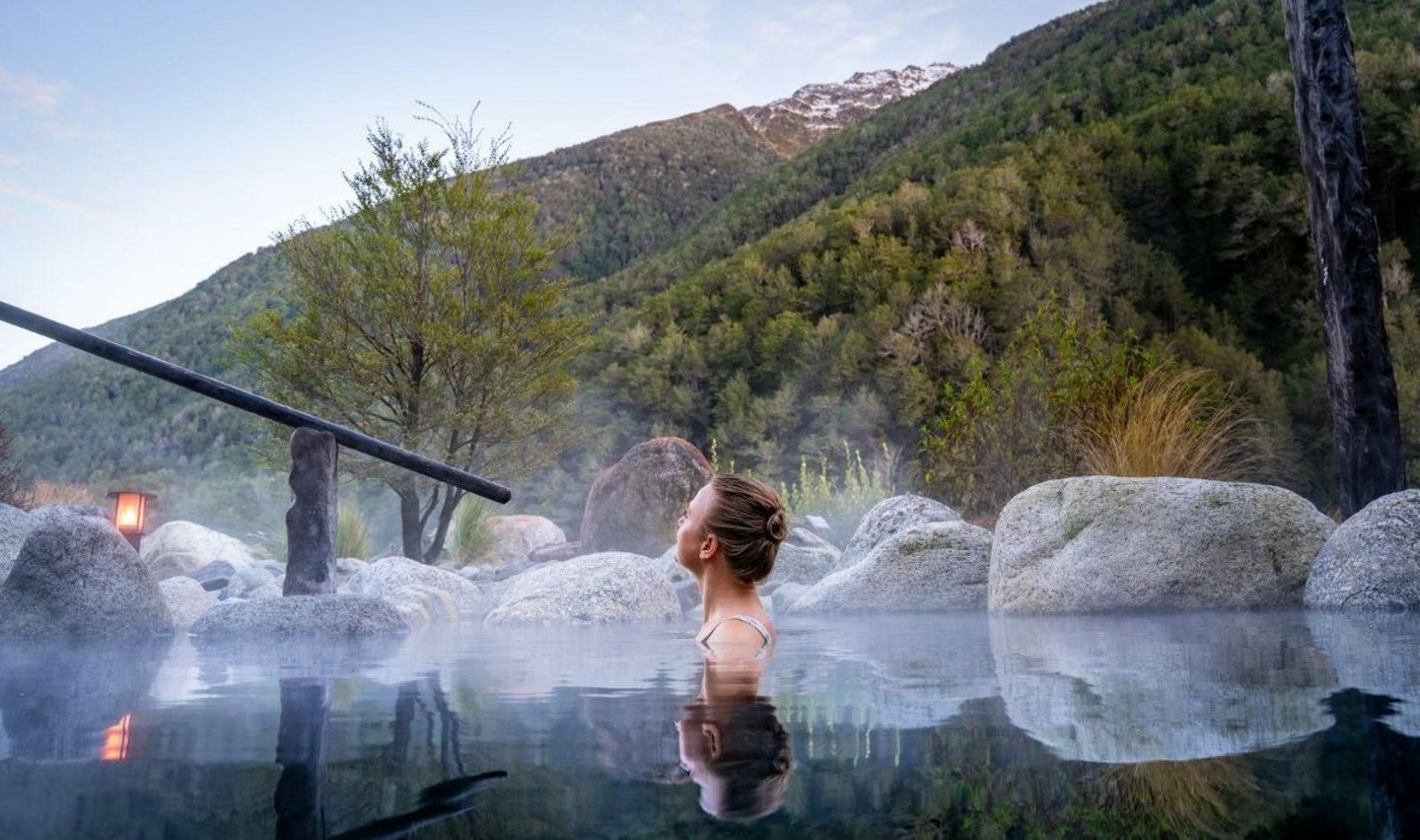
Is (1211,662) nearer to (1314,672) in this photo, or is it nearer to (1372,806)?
(1314,672)

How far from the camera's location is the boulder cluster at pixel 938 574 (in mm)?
5410

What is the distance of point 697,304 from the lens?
1964cm

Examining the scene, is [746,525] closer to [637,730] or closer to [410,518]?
[637,730]

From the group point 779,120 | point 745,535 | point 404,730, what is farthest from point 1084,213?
point 779,120

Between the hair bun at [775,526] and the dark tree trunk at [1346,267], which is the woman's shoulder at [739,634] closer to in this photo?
the hair bun at [775,526]

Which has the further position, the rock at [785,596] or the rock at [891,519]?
the rock at [891,519]

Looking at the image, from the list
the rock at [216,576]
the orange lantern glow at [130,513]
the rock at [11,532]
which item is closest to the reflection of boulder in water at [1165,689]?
the rock at [11,532]

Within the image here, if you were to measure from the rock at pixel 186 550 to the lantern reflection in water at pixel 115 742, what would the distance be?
1254 cm

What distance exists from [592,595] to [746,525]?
3.86 metres

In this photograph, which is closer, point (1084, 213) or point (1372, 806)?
point (1372, 806)

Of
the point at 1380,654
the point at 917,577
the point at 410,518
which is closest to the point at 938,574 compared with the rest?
the point at 917,577

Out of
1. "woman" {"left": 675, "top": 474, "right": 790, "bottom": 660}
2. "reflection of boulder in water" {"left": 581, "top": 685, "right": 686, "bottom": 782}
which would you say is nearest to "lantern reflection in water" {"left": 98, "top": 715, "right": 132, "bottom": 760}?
"reflection of boulder in water" {"left": 581, "top": 685, "right": 686, "bottom": 782}

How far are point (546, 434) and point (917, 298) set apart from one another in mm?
6629

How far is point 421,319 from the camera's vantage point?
38.3ft
